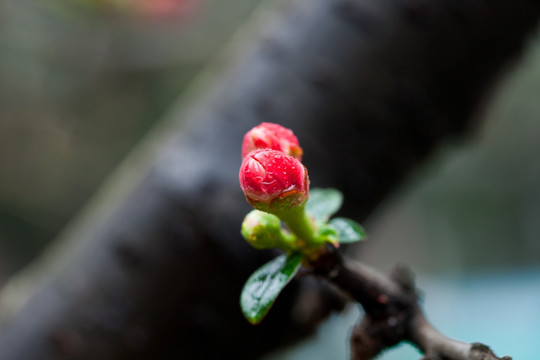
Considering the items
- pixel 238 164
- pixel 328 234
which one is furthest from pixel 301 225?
pixel 238 164

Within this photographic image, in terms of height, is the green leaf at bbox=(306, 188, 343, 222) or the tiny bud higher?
the green leaf at bbox=(306, 188, 343, 222)

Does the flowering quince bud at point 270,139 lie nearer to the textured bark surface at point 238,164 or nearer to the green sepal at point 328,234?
the green sepal at point 328,234

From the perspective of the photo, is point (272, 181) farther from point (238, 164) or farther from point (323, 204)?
point (238, 164)

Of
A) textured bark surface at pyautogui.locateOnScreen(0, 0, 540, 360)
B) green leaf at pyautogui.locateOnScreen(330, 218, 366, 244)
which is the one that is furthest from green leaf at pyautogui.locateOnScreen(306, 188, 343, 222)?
textured bark surface at pyautogui.locateOnScreen(0, 0, 540, 360)

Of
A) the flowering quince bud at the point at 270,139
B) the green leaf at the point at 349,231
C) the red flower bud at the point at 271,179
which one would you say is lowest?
the red flower bud at the point at 271,179

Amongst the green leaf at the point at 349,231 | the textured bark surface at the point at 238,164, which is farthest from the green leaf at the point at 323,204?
the textured bark surface at the point at 238,164

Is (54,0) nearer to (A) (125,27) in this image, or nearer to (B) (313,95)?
(A) (125,27)

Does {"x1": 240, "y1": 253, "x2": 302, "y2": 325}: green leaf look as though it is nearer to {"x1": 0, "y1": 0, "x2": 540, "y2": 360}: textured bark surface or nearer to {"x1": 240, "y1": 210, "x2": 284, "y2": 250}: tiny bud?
{"x1": 240, "y1": 210, "x2": 284, "y2": 250}: tiny bud
